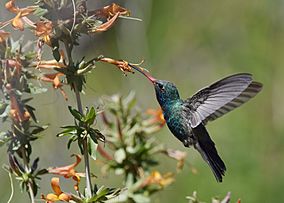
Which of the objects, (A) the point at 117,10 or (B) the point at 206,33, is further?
(B) the point at 206,33

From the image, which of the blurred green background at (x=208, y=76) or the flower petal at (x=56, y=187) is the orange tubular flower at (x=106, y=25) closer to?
the flower petal at (x=56, y=187)

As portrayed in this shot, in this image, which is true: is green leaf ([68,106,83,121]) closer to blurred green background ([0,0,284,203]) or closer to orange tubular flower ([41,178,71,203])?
orange tubular flower ([41,178,71,203])

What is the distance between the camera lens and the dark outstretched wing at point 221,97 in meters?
2.12

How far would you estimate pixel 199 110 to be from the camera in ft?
7.64

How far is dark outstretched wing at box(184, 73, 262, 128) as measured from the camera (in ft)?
6.97

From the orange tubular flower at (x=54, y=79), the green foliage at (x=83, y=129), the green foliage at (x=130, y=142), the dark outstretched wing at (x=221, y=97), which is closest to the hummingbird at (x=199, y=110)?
the dark outstretched wing at (x=221, y=97)

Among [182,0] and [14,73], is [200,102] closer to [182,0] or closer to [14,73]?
[14,73]

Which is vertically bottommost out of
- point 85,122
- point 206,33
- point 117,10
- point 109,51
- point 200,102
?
point 109,51

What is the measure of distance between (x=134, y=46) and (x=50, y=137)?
113 cm

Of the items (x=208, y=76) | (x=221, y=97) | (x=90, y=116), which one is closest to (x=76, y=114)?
(x=90, y=116)

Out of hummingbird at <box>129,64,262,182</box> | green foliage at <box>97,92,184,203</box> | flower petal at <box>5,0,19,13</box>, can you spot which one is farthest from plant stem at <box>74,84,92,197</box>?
hummingbird at <box>129,64,262,182</box>

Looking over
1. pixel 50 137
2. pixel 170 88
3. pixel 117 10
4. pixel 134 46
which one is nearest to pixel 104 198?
pixel 117 10

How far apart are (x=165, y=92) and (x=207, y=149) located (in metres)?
0.25

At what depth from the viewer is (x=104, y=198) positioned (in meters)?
1.60
